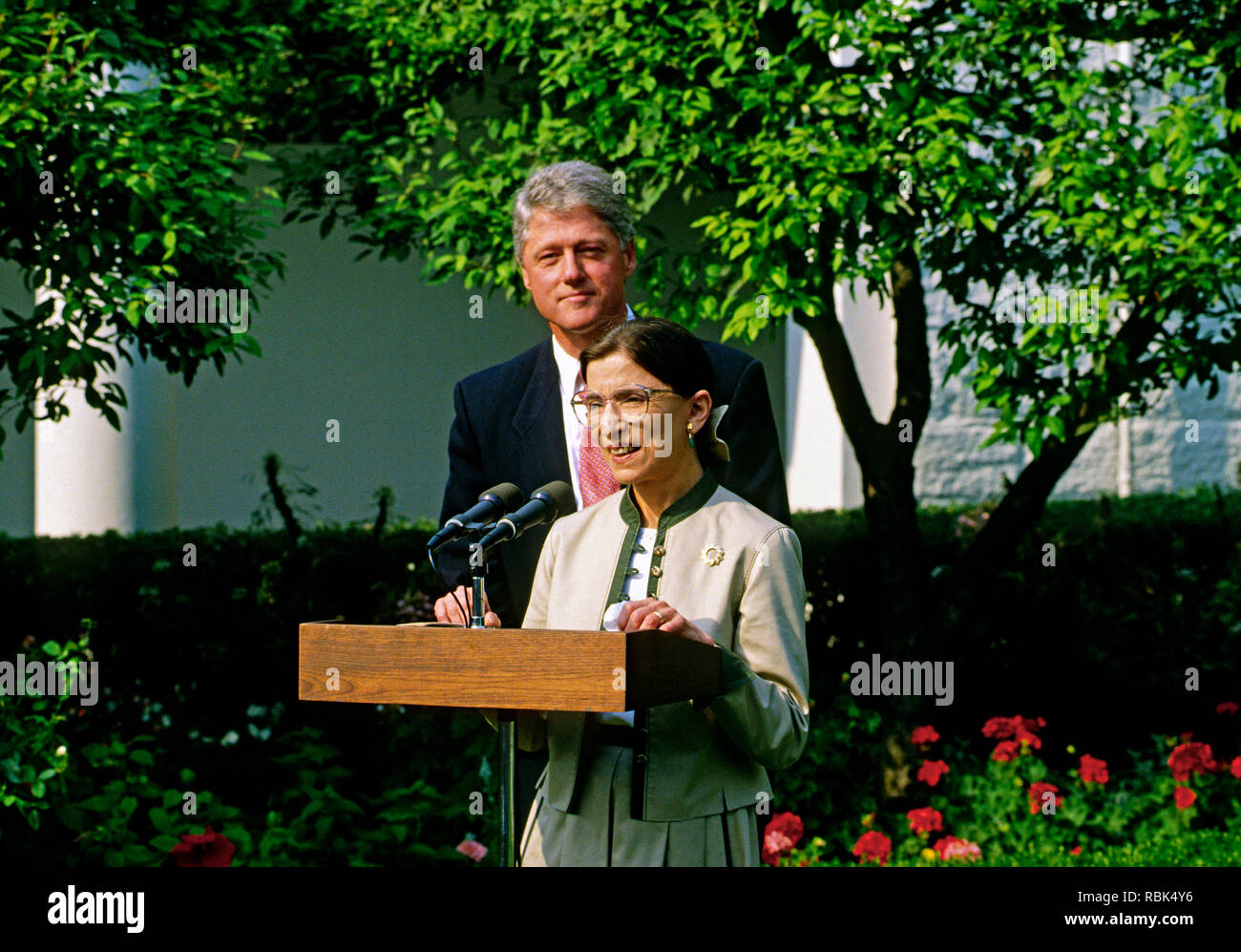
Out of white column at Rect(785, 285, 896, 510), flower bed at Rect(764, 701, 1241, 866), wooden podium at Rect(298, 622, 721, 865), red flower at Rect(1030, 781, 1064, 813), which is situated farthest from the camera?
white column at Rect(785, 285, 896, 510)

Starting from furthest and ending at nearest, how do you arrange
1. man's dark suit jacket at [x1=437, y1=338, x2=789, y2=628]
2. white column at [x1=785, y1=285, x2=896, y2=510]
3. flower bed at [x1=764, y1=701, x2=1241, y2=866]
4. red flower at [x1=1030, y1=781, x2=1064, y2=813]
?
white column at [x1=785, y1=285, x2=896, y2=510]
red flower at [x1=1030, y1=781, x2=1064, y2=813]
flower bed at [x1=764, y1=701, x2=1241, y2=866]
man's dark suit jacket at [x1=437, y1=338, x2=789, y2=628]

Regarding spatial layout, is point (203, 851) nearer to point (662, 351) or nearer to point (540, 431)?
point (540, 431)

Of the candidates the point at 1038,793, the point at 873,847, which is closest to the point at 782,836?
the point at 873,847

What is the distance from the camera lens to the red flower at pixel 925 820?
229 inches

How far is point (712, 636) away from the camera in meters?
2.45

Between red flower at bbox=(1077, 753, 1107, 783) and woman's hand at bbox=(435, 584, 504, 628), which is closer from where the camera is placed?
woman's hand at bbox=(435, 584, 504, 628)

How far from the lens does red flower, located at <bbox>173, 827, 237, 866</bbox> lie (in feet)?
15.2

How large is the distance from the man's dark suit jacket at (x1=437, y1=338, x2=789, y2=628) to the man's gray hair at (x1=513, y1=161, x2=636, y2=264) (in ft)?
1.14

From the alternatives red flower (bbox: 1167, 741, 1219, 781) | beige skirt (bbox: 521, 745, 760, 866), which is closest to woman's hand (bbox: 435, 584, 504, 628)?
beige skirt (bbox: 521, 745, 760, 866)

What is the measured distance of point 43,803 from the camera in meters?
4.88

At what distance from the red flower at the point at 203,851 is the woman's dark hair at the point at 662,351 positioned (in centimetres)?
286

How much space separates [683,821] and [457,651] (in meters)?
0.60

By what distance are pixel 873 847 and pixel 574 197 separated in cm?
359

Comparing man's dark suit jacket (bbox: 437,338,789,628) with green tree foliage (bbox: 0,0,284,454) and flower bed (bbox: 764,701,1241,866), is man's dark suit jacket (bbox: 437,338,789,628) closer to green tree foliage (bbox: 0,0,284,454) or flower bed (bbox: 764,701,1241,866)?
green tree foliage (bbox: 0,0,284,454)
